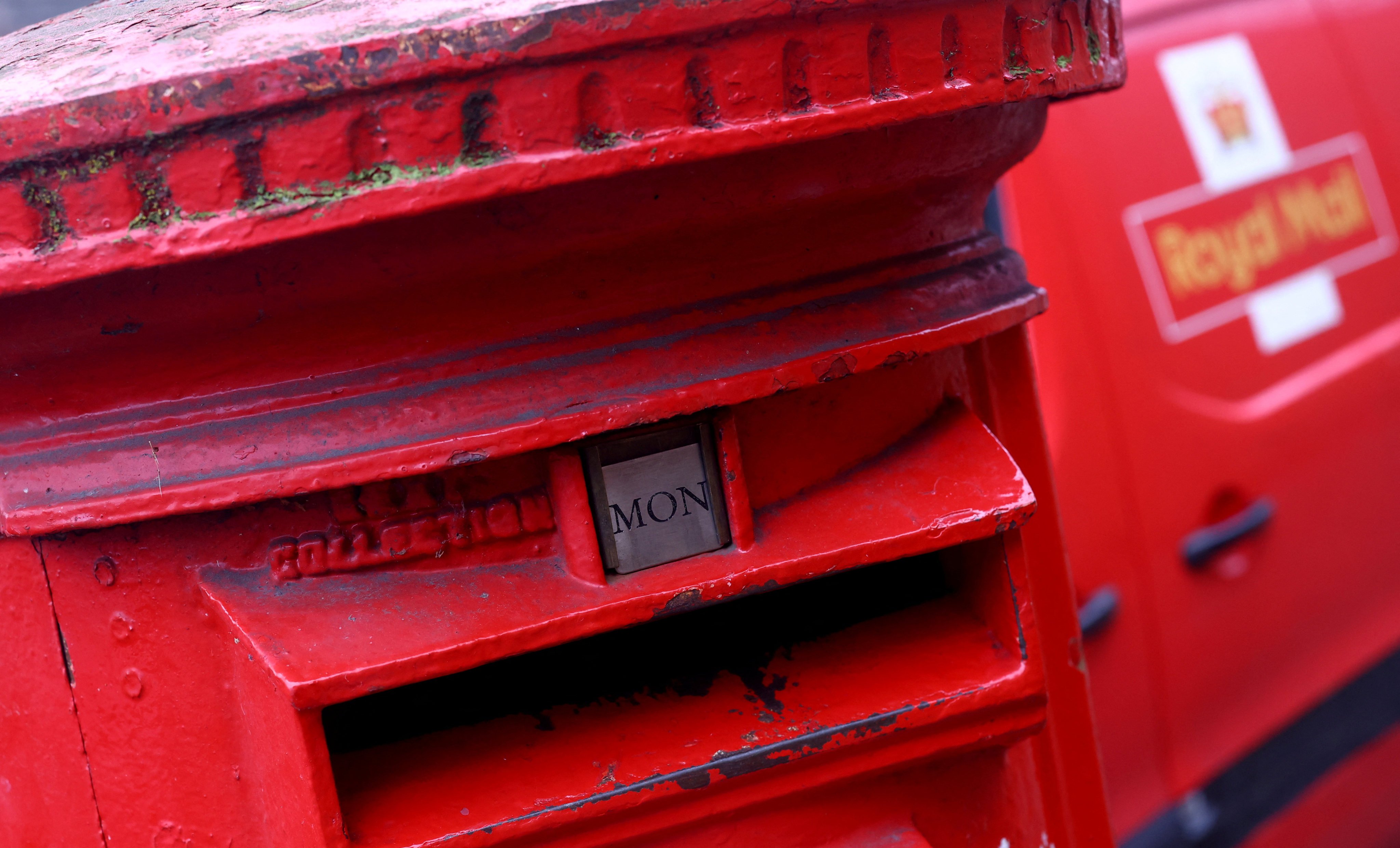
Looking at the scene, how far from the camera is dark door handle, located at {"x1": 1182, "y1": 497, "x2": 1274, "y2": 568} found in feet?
7.66

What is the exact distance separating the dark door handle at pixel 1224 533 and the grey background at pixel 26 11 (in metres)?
2.66

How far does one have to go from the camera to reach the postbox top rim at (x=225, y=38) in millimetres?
741

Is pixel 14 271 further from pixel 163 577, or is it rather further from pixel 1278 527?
pixel 1278 527

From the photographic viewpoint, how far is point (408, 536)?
0.90 metres

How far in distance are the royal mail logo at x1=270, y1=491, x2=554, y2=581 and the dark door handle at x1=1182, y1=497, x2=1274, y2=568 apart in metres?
1.77

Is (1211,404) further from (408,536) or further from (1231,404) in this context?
(408,536)

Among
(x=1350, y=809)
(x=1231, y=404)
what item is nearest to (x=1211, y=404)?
(x=1231, y=404)

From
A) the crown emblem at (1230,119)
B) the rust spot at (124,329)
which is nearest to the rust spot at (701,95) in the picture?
the rust spot at (124,329)

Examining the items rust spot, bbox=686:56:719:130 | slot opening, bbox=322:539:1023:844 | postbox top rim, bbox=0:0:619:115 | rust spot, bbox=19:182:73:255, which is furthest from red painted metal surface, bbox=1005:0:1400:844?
rust spot, bbox=19:182:73:255

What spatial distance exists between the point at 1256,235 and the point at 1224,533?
2.01ft

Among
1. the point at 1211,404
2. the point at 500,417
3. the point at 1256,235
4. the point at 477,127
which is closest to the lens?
the point at 477,127

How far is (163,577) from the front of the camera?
3.02 ft

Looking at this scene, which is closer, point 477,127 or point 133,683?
point 477,127

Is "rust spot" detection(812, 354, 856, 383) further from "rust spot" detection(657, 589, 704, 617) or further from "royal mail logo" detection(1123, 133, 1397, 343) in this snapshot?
"royal mail logo" detection(1123, 133, 1397, 343)
